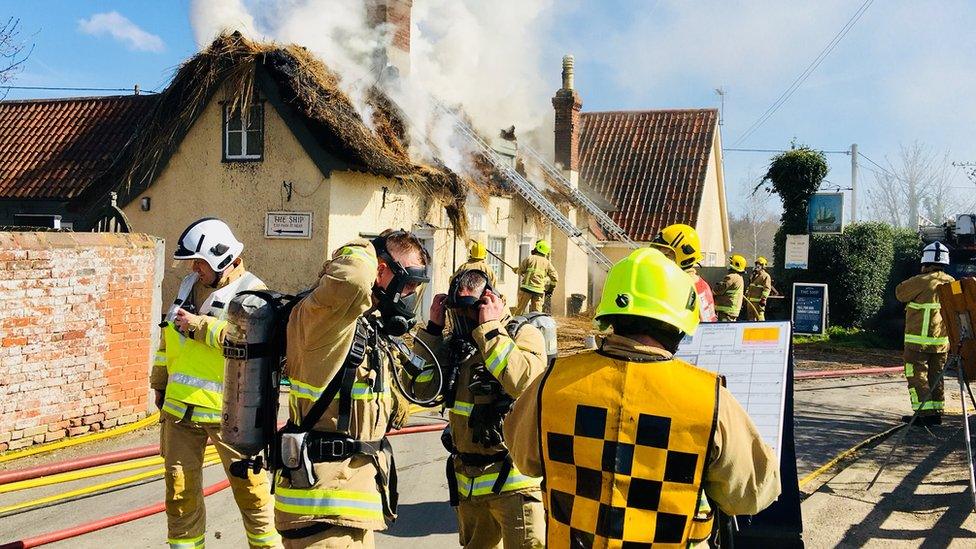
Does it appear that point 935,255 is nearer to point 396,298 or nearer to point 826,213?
point 396,298

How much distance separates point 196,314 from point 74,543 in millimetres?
1810

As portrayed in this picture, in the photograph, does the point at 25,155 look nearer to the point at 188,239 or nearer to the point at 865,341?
the point at 188,239

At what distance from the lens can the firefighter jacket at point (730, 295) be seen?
12.9 meters

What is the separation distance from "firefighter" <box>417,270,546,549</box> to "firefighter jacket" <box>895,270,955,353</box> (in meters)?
6.34

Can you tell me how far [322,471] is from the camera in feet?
10.1

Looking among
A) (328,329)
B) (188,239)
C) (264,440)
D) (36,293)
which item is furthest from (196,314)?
(36,293)

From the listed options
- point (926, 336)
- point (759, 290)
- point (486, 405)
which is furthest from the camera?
point (759, 290)

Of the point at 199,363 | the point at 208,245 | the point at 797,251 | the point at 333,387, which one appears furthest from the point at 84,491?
the point at 797,251

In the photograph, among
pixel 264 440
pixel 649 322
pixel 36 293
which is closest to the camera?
pixel 649 322

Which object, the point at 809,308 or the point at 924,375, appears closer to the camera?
the point at 924,375

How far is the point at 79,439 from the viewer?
756 centimetres

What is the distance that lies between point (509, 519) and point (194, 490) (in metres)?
1.83

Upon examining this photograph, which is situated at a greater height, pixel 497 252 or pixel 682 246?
pixel 497 252

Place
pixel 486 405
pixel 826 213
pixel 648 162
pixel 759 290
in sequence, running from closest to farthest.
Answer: pixel 486 405 < pixel 759 290 < pixel 826 213 < pixel 648 162
